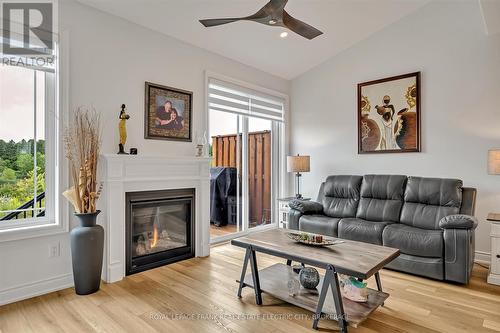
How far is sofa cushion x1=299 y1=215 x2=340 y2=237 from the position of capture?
3.84m

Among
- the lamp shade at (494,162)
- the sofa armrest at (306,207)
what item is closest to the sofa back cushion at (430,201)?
the lamp shade at (494,162)

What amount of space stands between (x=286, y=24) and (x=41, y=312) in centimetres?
314

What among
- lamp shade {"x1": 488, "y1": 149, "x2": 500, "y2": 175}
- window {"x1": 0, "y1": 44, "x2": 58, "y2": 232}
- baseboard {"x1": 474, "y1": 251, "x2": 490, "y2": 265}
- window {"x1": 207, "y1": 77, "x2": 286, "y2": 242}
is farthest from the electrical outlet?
baseboard {"x1": 474, "y1": 251, "x2": 490, "y2": 265}

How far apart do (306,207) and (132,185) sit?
233cm

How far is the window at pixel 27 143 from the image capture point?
8.93 feet

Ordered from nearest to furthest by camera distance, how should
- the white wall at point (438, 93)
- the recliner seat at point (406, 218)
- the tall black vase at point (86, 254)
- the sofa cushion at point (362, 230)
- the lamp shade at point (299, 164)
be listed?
the tall black vase at point (86, 254), the recliner seat at point (406, 218), the sofa cushion at point (362, 230), the white wall at point (438, 93), the lamp shade at point (299, 164)

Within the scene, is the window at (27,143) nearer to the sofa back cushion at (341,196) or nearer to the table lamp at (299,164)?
the table lamp at (299,164)

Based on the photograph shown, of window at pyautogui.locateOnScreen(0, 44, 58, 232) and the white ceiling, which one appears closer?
window at pyautogui.locateOnScreen(0, 44, 58, 232)

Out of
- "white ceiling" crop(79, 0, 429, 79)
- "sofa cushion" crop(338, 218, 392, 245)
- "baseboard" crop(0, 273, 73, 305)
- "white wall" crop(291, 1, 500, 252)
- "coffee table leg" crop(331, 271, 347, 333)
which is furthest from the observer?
"white wall" crop(291, 1, 500, 252)

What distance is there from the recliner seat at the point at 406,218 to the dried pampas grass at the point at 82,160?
2595 millimetres

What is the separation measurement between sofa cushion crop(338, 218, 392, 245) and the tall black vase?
108 inches

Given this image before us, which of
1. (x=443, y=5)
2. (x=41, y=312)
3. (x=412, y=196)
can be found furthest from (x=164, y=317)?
(x=443, y=5)

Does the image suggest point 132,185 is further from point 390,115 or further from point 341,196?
point 390,115

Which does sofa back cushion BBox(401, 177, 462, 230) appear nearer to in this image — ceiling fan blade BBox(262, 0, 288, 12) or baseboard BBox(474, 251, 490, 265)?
baseboard BBox(474, 251, 490, 265)
